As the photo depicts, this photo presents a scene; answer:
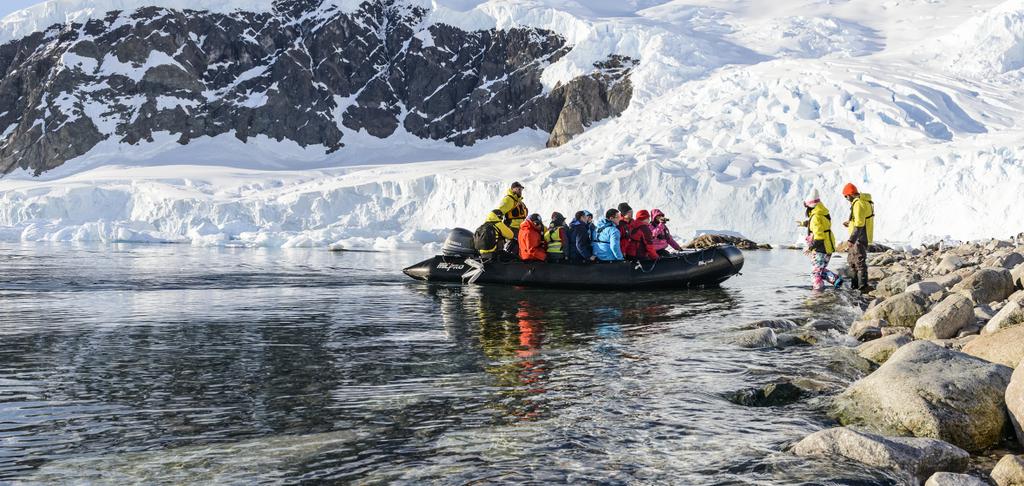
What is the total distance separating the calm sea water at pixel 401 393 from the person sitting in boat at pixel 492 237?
111 inches

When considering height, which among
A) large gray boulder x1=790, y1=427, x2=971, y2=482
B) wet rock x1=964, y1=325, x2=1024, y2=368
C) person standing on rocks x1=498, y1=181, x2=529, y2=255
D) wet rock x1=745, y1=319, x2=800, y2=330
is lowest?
wet rock x1=745, y1=319, x2=800, y2=330

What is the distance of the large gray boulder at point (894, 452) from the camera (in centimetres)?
420

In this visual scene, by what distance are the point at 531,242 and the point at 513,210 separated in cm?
89

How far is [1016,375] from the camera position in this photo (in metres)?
4.72

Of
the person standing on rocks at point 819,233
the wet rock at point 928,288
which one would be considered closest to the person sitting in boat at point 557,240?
the person standing on rocks at point 819,233

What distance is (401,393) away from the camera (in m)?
6.11

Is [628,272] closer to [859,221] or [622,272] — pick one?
[622,272]

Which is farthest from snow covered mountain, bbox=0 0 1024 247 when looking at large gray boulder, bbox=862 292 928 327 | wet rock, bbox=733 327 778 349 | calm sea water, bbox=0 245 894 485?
calm sea water, bbox=0 245 894 485

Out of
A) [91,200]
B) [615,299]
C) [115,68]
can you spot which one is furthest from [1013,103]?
[115,68]

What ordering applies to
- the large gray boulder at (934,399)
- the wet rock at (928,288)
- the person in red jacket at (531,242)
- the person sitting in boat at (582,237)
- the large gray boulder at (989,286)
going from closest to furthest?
1. the large gray boulder at (934,399)
2. the large gray boulder at (989,286)
3. the wet rock at (928,288)
4. the person sitting in boat at (582,237)
5. the person in red jacket at (531,242)

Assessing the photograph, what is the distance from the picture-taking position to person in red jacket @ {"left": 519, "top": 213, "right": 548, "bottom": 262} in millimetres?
14665

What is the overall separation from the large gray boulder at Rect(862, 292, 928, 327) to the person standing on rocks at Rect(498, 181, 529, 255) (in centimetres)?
707

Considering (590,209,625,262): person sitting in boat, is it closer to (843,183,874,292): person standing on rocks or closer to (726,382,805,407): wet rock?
(843,183,874,292): person standing on rocks

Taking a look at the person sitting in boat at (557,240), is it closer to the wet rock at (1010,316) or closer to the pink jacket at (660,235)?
the pink jacket at (660,235)
